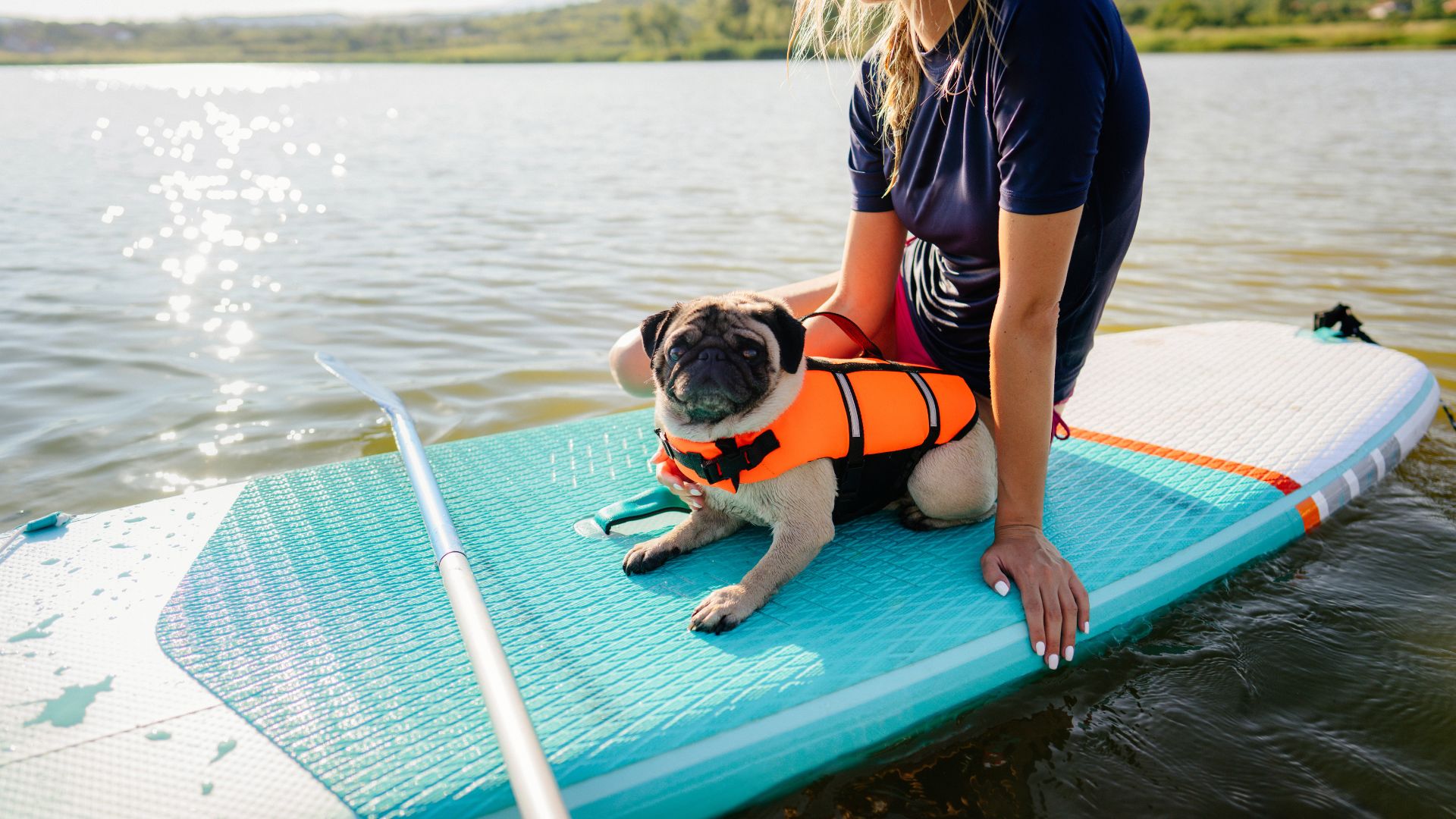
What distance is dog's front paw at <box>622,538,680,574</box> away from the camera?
2807 mm

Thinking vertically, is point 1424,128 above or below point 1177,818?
above

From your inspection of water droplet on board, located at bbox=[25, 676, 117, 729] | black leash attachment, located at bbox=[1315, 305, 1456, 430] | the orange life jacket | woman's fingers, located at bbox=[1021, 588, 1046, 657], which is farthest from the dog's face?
black leash attachment, located at bbox=[1315, 305, 1456, 430]

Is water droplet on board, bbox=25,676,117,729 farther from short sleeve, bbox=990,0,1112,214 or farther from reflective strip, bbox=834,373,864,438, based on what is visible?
short sleeve, bbox=990,0,1112,214

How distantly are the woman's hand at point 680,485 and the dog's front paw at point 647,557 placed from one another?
15 centimetres

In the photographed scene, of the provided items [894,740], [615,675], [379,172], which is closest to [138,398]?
[615,675]

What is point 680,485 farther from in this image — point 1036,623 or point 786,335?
point 1036,623

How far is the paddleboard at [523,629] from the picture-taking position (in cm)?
204

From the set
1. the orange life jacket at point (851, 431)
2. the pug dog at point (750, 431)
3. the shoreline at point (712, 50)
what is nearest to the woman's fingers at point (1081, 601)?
the pug dog at point (750, 431)

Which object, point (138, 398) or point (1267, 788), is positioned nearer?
point (1267, 788)

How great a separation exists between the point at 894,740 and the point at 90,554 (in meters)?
2.55

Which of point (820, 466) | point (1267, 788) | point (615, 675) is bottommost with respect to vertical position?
point (1267, 788)

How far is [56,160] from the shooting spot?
46.5 ft

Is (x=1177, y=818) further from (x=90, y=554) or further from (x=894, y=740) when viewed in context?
(x=90, y=554)

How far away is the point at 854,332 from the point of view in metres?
3.38
